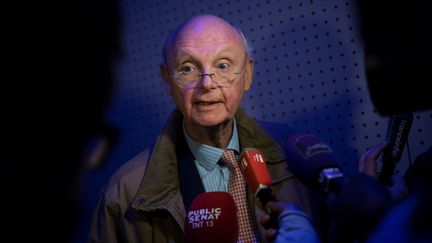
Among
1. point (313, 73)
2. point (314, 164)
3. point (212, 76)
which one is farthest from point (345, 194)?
point (313, 73)

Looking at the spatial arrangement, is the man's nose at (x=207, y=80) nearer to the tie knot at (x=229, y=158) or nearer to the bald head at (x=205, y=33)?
the bald head at (x=205, y=33)

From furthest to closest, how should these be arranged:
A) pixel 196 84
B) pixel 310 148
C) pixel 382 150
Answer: pixel 196 84, pixel 382 150, pixel 310 148

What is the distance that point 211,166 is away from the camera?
6.56ft

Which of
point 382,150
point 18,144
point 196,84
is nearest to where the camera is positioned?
point 18,144

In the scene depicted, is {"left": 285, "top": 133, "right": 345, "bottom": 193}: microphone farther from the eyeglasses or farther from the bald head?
the bald head

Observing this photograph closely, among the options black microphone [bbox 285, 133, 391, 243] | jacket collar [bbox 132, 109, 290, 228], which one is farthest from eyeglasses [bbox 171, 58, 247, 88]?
black microphone [bbox 285, 133, 391, 243]

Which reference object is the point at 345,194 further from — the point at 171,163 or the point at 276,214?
the point at 171,163

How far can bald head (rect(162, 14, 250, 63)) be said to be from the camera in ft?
6.32

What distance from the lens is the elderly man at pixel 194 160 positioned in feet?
6.03

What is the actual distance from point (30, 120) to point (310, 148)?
0.91 meters

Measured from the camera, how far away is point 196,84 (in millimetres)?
1912

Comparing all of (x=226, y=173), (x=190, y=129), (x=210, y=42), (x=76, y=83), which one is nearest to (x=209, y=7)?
(x=210, y=42)

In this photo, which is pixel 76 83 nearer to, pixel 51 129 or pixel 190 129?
pixel 51 129

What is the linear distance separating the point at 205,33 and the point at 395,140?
3.20 feet
